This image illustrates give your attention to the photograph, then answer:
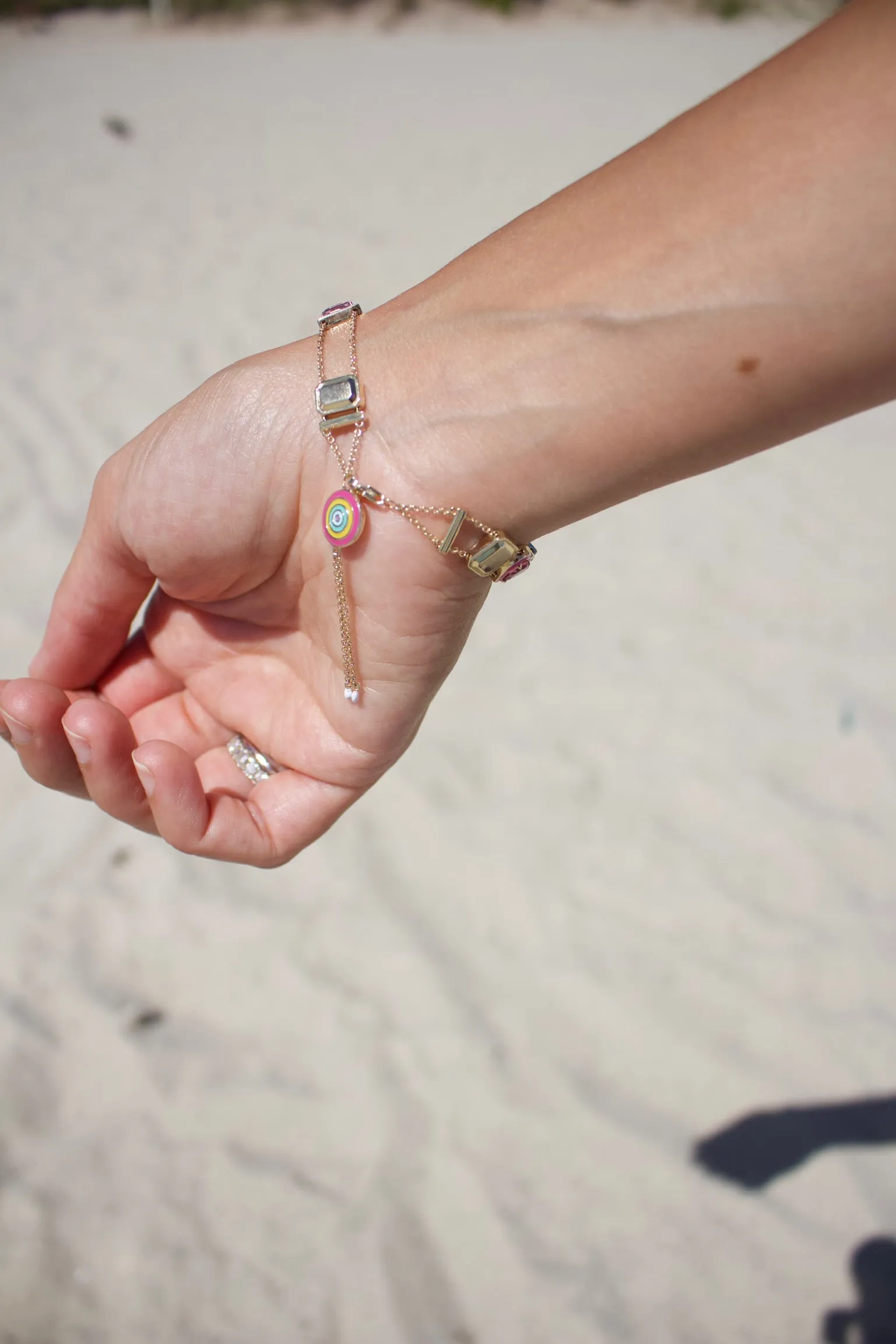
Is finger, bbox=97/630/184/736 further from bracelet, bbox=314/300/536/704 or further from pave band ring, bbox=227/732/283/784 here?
bracelet, bbox=314/300/536/704

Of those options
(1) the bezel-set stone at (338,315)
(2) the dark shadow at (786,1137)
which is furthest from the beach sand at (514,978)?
(1) the bezel-set stone at (338,315)

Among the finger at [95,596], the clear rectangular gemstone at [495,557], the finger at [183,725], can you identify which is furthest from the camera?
the finger at [183,725]

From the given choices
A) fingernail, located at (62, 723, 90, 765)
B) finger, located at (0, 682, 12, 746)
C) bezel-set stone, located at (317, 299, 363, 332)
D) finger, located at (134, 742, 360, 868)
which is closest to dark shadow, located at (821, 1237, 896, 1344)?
finger, located at (134, 742, 360, 868)

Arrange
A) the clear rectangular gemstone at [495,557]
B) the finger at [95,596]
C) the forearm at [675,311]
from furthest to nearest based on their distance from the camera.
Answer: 1. the finger at [95,596]
2. the clear rectangular gemstone at [495,557]
3. the forearm at [675,311]

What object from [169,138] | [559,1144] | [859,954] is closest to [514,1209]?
[559,1144]

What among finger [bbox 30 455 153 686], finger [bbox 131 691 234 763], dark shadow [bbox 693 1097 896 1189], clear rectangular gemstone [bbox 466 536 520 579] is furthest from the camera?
dark shadow [bbox 693 1097 896 1189]

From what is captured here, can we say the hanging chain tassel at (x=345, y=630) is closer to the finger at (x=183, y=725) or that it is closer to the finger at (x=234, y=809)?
the finger at (x=234, y=809)

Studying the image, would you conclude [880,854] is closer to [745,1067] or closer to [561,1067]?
[745,1067]
